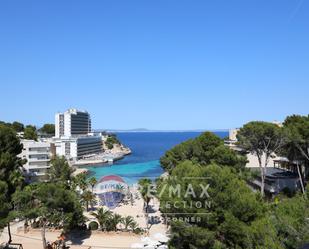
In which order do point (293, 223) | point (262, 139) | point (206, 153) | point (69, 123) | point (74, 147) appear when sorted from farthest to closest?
1. point (69, 123)
2. point (74, 147)
3. point (206, 153)
4. point (262, 139)
5. point (293, 223)

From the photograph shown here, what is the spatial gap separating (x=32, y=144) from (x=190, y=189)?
4234cm

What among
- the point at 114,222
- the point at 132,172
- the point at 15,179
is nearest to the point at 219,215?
the point at 114,222

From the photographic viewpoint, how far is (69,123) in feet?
439

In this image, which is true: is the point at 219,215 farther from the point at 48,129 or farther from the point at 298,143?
the point at 48,129

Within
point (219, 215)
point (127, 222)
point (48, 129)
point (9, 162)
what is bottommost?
point (127, 222)

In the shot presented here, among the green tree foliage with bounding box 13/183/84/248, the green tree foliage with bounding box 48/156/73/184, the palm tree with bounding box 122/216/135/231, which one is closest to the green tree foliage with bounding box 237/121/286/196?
the palm tree with bounding box 122/216/135/231

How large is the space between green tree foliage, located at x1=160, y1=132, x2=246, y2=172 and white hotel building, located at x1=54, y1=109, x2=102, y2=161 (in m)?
60.2

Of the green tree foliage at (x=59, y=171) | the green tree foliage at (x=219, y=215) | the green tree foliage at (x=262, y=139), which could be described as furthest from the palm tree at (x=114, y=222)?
the green tree foliage at (x=59, y=171)

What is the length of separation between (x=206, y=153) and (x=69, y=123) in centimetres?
10817

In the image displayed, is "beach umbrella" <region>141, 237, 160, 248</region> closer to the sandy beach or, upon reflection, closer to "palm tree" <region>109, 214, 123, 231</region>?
the sandy beach

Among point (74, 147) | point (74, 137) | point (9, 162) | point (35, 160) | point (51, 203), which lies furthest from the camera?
point (74, 137)

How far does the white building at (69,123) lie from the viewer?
439ft

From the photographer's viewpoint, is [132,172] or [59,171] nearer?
[59,171]

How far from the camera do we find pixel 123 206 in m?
35.4
